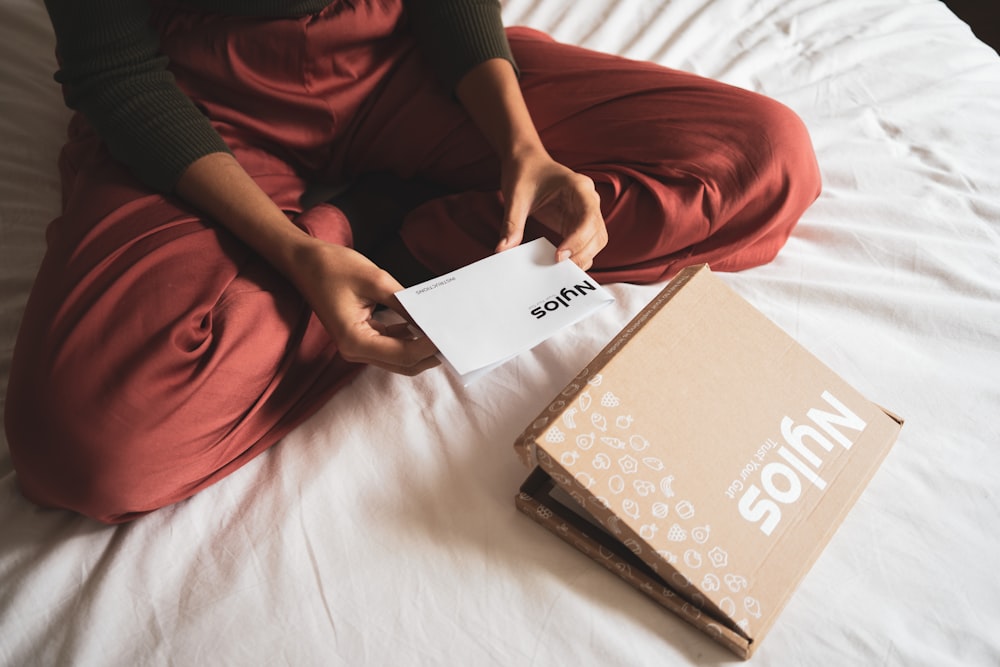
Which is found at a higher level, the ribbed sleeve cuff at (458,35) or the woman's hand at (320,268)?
the ribbed sleeve cuff at (458,35)

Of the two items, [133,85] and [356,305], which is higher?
[133,85]

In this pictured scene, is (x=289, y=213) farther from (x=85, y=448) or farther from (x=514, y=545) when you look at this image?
(x=514, y=545)

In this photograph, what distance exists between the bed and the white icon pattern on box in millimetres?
56

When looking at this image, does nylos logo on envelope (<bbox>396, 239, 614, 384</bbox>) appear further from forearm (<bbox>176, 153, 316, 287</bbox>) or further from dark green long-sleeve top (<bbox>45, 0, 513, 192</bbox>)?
dark green long-sleeve top (<bbox>45, 0, 513, 192</bbox>)

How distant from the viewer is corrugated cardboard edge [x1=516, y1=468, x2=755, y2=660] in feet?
1.71

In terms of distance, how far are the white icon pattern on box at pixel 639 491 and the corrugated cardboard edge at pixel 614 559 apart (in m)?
0.02

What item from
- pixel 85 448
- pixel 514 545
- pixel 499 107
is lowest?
pixel 514 545

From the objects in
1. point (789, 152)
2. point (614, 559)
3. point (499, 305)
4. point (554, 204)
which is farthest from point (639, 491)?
point (789, 152)

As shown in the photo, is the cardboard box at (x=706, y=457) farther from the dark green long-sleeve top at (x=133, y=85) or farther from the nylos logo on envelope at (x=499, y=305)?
the dark green long-sleeve top at (x=133, y=85)

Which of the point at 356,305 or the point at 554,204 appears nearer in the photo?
the point at 356,305

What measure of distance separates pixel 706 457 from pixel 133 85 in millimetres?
669

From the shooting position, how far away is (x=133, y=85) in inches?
27.3

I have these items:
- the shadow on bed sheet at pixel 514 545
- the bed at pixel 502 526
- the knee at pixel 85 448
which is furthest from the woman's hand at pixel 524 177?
the knee at pixel 85 448

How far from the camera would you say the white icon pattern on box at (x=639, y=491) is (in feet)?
1.71
